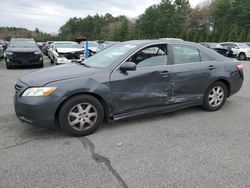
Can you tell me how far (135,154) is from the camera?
11.1ft

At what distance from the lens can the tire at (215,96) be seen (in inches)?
201

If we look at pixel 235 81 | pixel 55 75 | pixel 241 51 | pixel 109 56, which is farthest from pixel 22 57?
pixel 241 51

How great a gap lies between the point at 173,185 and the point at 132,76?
200cm

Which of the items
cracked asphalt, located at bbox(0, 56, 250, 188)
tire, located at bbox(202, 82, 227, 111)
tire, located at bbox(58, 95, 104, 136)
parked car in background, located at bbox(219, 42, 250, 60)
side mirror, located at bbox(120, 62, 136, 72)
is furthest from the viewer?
parked car in background, located at bbox(219, 42, 250, 60)

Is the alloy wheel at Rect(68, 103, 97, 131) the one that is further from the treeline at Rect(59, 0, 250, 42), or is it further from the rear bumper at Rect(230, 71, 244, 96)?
the treeline at Rect(59, 0, 250, 42)

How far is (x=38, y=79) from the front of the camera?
3891 millimetres

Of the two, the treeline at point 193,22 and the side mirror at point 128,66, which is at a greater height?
the treeline at point 193,22

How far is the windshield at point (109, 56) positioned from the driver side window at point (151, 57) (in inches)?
7.9

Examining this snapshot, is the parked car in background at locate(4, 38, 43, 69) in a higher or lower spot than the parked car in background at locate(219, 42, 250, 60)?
lower

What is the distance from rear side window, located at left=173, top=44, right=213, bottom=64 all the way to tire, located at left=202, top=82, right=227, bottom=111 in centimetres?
58

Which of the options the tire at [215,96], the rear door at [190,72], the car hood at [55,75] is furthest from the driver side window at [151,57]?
→ the tire at [215,96]

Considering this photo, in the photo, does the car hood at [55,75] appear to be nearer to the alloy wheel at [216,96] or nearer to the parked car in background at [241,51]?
the alloy wheel at [216,96]

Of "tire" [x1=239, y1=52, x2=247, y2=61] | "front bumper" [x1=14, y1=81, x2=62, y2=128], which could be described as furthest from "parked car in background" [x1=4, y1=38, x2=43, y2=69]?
"tire" [x1=239, y1=52, x2=247, y2=61]

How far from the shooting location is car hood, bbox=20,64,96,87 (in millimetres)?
3811
